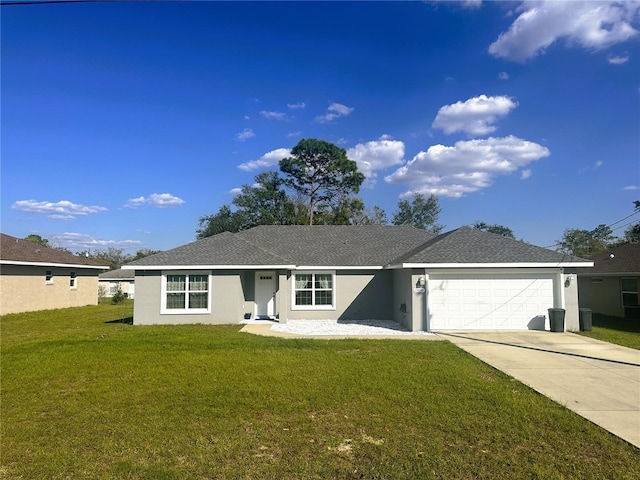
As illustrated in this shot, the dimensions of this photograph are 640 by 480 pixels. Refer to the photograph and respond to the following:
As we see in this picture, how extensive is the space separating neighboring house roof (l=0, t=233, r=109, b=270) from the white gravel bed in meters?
15.5

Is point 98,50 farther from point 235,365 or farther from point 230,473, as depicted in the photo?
point 230,473

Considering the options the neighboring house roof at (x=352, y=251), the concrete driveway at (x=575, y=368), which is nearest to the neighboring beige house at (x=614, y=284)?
the neighboring house roof at (x=352, y=251)

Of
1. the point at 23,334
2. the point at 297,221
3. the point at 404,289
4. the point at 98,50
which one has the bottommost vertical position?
the point at 23,334

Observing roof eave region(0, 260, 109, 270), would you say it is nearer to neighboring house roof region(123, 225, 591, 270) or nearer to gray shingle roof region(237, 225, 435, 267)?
neighboring house roof region(123, 225, 591, 270)

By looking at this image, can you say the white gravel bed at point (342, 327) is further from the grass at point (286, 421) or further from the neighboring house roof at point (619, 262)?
the neighboring house roof at point (619, 262)

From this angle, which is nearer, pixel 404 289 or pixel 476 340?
pixel 476 340

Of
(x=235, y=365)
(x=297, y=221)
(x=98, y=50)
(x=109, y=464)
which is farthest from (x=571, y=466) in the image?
(x=297, y=221)

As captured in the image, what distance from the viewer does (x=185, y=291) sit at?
53.3 feet

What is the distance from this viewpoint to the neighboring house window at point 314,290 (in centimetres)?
1817

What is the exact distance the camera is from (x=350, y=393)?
6887 mm

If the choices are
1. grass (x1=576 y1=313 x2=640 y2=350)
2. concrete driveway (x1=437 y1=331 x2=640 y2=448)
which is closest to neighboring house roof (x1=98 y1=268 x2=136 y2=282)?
concrete driveway (x1=437 y1=331 x2=640 y2=448)

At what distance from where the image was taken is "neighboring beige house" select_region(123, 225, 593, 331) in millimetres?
14523

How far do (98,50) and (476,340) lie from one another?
53.5ft

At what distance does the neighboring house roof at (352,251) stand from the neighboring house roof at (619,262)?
17.3ft
